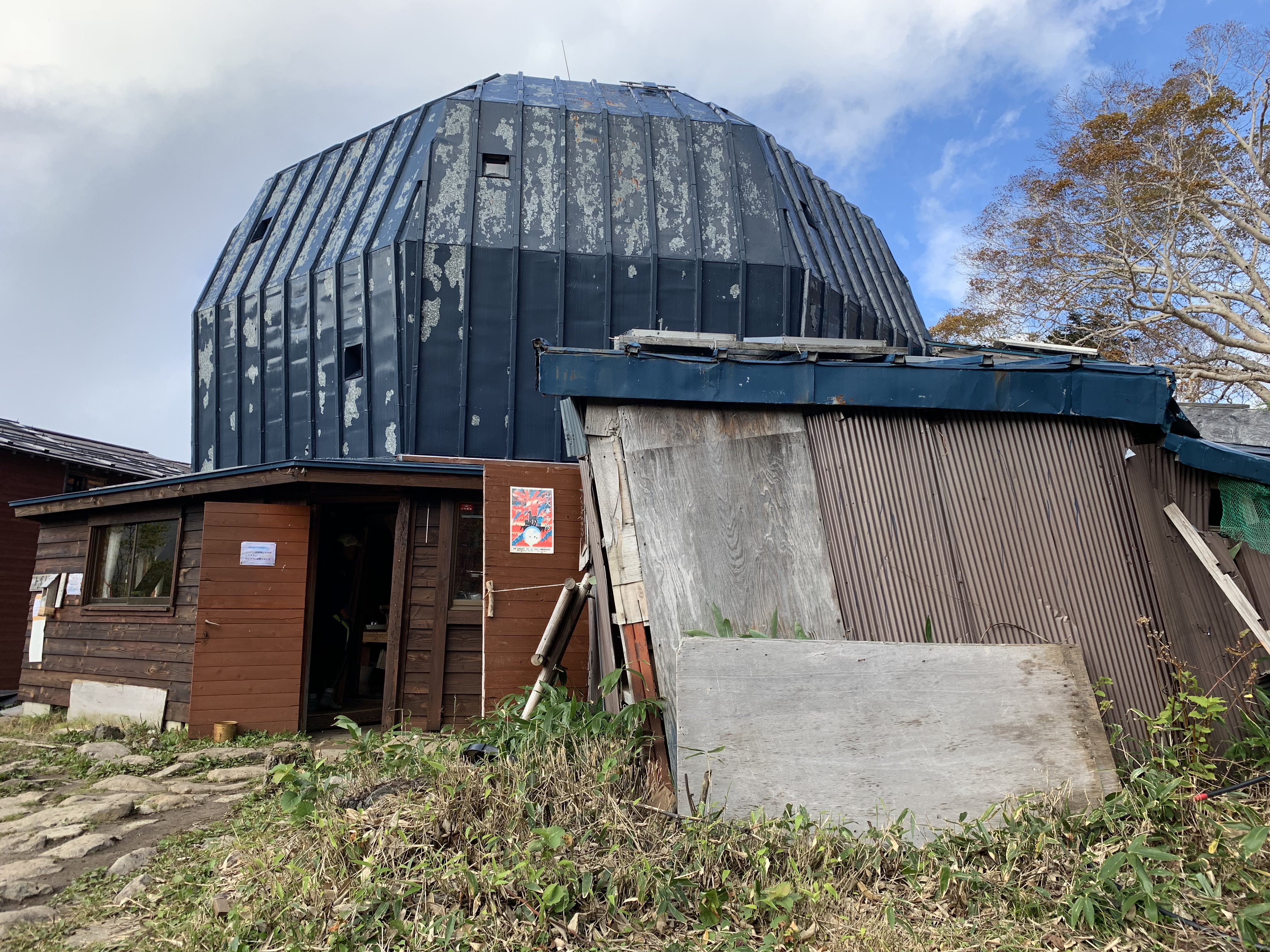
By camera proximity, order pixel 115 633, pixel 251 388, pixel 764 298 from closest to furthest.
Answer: pixel 115 633
pixel 764 298
pixel 251 388

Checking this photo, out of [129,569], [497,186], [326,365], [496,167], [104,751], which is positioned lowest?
[104,751]

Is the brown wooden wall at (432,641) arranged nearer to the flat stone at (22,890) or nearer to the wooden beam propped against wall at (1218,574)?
the flat stone at (22,890)

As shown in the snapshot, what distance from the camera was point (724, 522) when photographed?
5094 millimetres

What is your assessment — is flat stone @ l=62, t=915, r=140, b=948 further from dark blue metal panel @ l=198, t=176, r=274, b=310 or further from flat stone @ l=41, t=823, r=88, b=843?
dark blue metal panel @ l=198, t=176, r=274, b=310

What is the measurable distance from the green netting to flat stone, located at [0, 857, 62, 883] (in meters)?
7.27

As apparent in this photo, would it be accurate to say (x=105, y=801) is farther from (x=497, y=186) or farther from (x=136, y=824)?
(x=497, y=186)

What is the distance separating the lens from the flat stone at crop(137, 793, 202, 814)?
20.4 ft

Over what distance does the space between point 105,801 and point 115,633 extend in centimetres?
457

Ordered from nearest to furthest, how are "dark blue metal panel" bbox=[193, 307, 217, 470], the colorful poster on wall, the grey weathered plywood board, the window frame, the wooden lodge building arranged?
the grey weathered plywood board, the colorful poster on wall, the wooden lodge building, the window frame, "dark blue metal panel" bbox=[193, 307, 217, 470]

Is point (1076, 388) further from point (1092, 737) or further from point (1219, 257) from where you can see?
point (1219, 257)

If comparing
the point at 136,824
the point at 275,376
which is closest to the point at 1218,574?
the point at 136,824

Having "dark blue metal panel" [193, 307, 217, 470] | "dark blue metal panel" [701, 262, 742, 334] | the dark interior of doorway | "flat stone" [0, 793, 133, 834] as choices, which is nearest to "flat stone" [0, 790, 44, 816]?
"flat stone" [0, 793, 133, 834]

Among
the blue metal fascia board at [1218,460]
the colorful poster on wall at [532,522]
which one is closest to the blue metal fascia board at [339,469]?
the colorful poster on wall at [532,522]

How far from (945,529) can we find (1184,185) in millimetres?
17418
